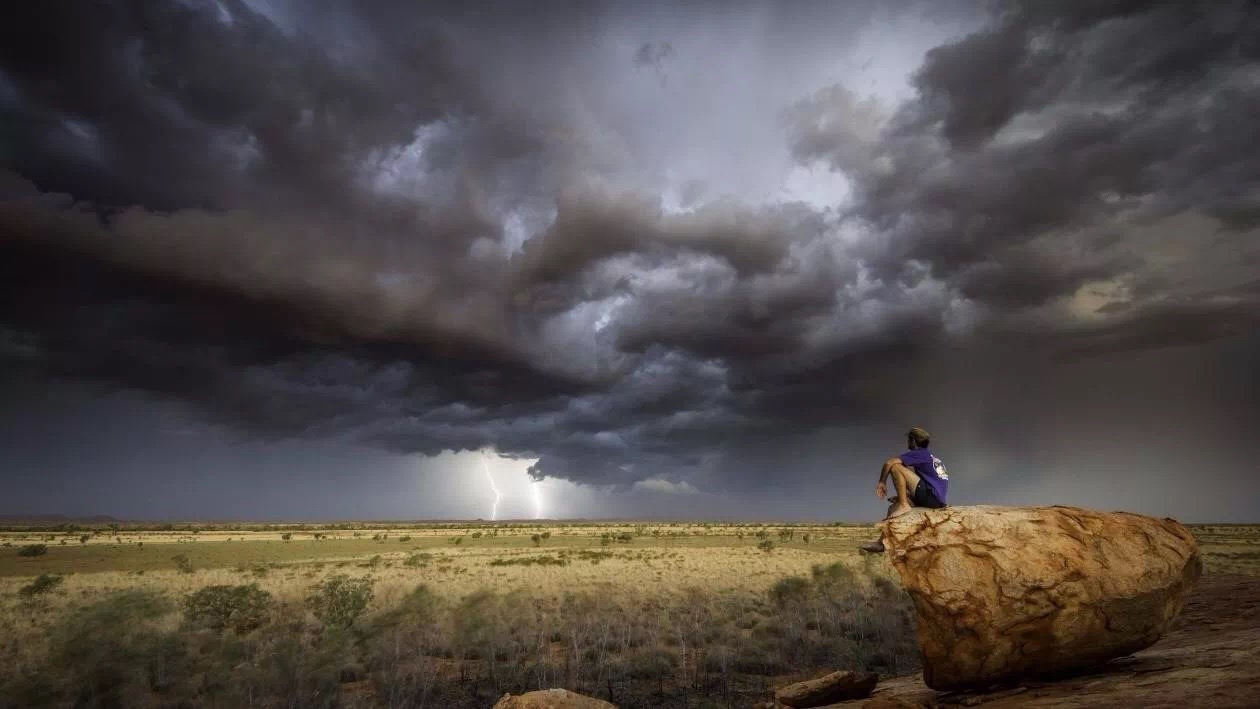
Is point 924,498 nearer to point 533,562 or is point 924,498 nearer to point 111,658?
point 111,658

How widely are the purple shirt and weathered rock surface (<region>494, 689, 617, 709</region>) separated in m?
6.08

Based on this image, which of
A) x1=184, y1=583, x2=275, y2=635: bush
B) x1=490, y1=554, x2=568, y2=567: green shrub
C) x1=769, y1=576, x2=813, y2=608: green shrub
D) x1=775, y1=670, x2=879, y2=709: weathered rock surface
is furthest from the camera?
x1=490, y1=554, x2=568, y2=567: green shrub

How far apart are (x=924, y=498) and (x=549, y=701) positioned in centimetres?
652

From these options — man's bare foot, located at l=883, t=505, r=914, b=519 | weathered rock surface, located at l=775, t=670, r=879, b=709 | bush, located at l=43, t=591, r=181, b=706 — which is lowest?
bush, located at l=43, t=591, r=181, b=706

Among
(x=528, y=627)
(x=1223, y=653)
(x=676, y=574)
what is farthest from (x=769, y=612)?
(x=1223, y=653)

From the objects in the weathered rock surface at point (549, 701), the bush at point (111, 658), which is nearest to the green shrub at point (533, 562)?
the bush at point (111, 658)

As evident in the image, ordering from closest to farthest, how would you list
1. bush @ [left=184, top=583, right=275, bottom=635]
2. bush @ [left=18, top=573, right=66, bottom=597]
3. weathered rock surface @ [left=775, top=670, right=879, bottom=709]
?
weathered rock surface @ [left=775, top=670, right=879, bottom=709], bush @ [left=184, top=583, right=275, bottom=635], bush @ [left=18, top=573, right=66, bottom=597]

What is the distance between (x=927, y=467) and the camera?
926cm

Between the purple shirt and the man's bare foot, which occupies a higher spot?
the purple shirt

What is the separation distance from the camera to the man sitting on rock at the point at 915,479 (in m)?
9.23

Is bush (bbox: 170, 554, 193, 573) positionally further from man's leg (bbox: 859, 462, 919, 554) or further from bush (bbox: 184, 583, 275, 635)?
man's leg (bbox: 859, 462, 919, 554)

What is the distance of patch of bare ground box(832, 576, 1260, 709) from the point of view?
5688 millimetres

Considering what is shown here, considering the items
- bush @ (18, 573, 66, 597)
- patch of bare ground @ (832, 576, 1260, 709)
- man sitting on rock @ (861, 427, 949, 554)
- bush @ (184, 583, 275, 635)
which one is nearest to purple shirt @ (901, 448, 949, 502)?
man sitting on rock @ (861, 427, 949, 554)

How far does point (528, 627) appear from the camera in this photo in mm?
19656
